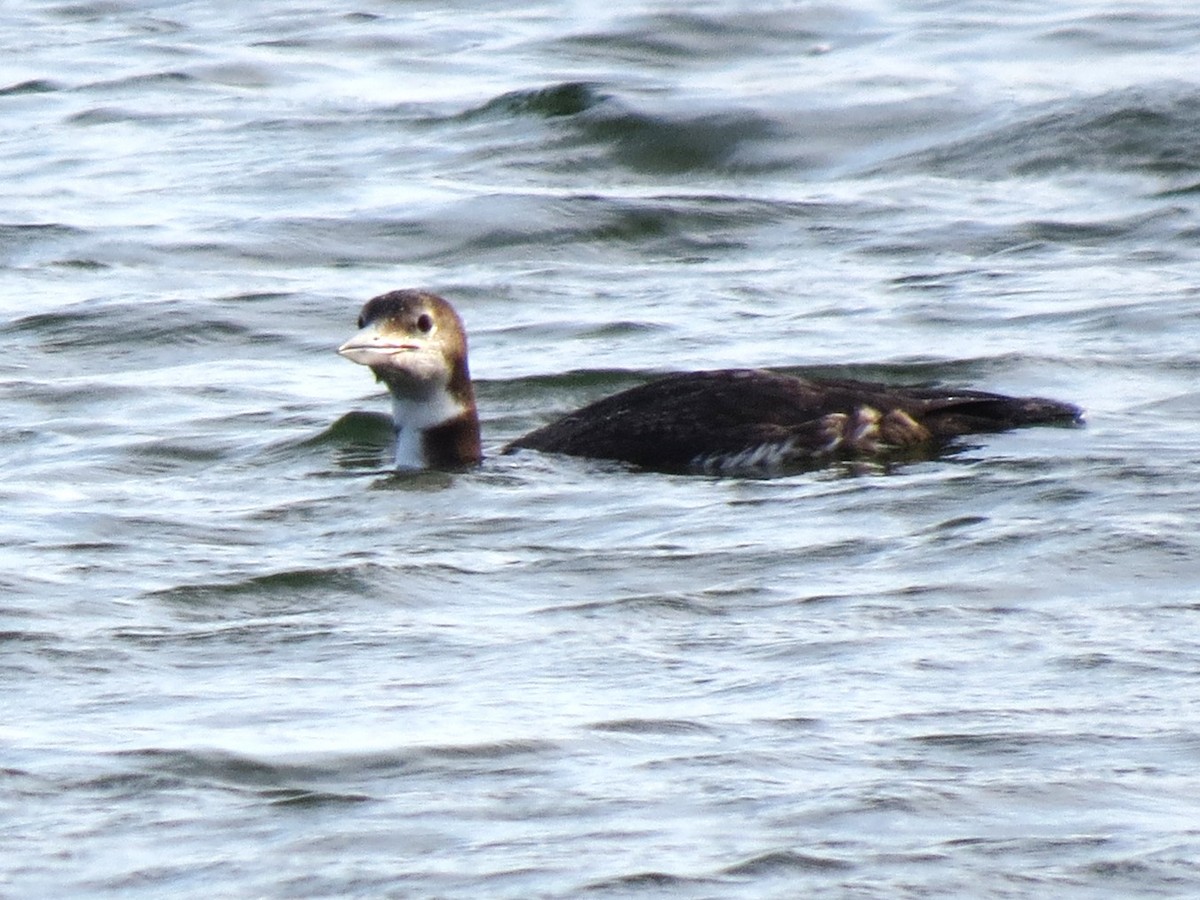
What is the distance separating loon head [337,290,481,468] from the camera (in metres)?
10.4

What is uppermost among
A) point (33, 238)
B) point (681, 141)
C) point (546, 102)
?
point (546, 102)

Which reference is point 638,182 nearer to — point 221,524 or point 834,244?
point 834,244

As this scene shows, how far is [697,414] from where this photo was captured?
10273mm

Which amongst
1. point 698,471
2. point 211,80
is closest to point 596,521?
point 698,471

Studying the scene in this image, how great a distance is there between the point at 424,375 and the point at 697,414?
1.00 m

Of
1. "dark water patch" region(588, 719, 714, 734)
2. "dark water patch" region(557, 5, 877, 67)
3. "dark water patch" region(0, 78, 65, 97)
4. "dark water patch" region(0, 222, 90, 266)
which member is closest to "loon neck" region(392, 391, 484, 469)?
"dark water patch" region(588, 719, 714, 734)

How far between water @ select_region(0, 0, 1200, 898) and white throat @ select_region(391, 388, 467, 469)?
17 centimetres

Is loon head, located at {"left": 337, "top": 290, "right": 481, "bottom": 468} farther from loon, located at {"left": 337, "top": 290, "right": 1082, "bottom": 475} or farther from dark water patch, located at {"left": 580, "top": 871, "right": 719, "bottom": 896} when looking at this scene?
dark water patch, located at {"left": 580, "top": 871, "right": 719, "bottom": 896}

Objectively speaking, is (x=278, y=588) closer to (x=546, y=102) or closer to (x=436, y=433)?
(x=436, y=433)

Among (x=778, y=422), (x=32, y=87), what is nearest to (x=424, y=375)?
(x=778, y=422)

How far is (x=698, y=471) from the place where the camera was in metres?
10.3

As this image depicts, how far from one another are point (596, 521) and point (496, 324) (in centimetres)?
389

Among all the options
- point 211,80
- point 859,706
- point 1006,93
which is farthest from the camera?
point 211,80

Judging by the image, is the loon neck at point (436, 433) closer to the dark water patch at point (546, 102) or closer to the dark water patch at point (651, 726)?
the dark water patch at point (651, 726)
